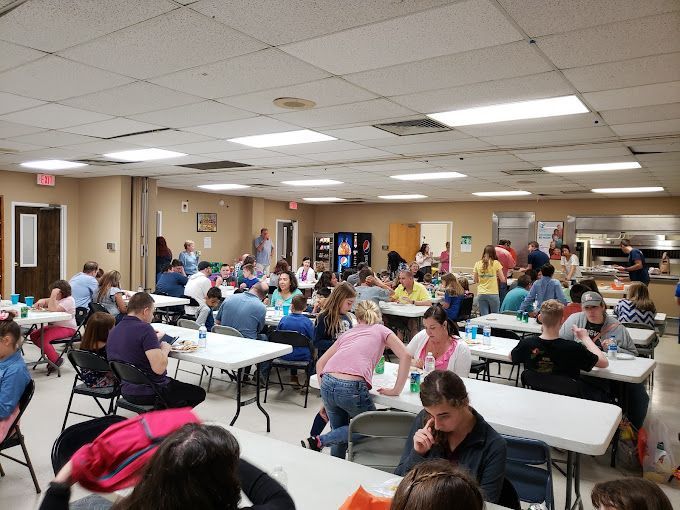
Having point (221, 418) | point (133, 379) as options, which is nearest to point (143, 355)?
point (133, 379)

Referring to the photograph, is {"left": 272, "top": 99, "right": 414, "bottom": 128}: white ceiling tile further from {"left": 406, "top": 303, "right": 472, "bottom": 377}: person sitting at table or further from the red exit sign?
the red exit sign

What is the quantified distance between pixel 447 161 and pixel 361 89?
366 cm

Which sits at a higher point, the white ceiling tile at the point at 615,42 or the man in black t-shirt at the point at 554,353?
the white ceiling tile at the point at 615,42

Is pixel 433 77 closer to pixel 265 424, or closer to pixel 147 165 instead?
pixel 265 424

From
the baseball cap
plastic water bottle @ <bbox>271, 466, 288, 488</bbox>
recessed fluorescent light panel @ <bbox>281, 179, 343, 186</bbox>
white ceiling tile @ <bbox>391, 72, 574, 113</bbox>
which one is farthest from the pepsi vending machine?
plastic water bottle @ <bbox>271, 466, 288, 488</bbox>

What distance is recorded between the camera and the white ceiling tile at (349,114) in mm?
4234

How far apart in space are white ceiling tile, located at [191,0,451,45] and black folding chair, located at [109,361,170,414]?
2504 mm

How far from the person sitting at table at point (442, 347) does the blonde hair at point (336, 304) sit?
92cm

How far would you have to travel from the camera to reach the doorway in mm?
9484

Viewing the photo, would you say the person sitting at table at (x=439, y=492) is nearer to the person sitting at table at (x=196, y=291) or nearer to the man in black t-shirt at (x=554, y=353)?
the man in black t-shirt at (x=554, y=353)

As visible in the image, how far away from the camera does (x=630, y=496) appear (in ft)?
5.02

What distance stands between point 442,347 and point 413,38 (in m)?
2.23

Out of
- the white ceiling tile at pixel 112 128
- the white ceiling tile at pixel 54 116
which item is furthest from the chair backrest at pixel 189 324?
the white ceiling tile at pixel 54 116

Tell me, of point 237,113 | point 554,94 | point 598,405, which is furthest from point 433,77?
point 598,405
